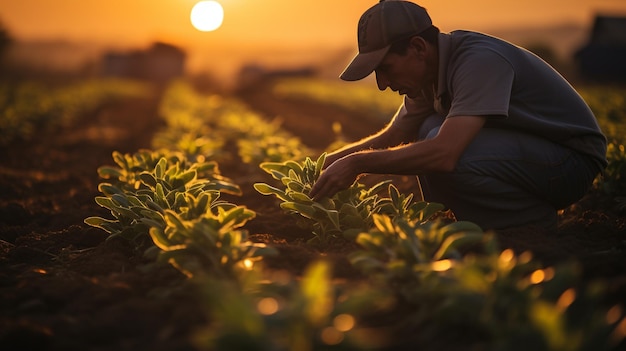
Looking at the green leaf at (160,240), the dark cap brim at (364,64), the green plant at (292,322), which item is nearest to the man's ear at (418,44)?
the dark cap brim at (364,64)

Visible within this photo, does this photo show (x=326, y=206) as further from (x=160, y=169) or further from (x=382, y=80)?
(x=160, y=169)

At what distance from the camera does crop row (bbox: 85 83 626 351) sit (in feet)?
4.65

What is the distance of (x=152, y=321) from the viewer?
2.06 m

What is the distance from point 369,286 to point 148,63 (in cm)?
6395

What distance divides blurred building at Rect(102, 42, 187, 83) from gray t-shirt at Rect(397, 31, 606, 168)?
61.1m

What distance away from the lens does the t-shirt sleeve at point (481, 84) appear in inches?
112

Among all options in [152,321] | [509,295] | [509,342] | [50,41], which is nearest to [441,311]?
[509,295]

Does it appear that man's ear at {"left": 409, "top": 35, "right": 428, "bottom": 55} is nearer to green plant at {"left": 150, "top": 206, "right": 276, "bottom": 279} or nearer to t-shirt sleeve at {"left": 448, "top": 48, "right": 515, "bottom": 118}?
t-shirt sleeve at {"left": 448, "top": 48, "right": 515, "bottom": 118}

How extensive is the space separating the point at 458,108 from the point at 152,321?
1.67 m

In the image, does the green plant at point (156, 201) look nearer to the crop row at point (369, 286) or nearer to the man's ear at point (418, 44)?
the crop row at point (369, 286)

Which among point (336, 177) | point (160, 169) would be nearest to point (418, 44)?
point (336, 177)

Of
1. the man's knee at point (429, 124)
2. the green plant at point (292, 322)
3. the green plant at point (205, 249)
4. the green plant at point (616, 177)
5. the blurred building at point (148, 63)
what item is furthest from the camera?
the blurred building at point (148, 63)

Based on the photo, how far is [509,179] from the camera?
10.9 feet

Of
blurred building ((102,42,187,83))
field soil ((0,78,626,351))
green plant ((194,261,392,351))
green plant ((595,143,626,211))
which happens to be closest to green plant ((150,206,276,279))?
field soil ((0,78,626,351))
